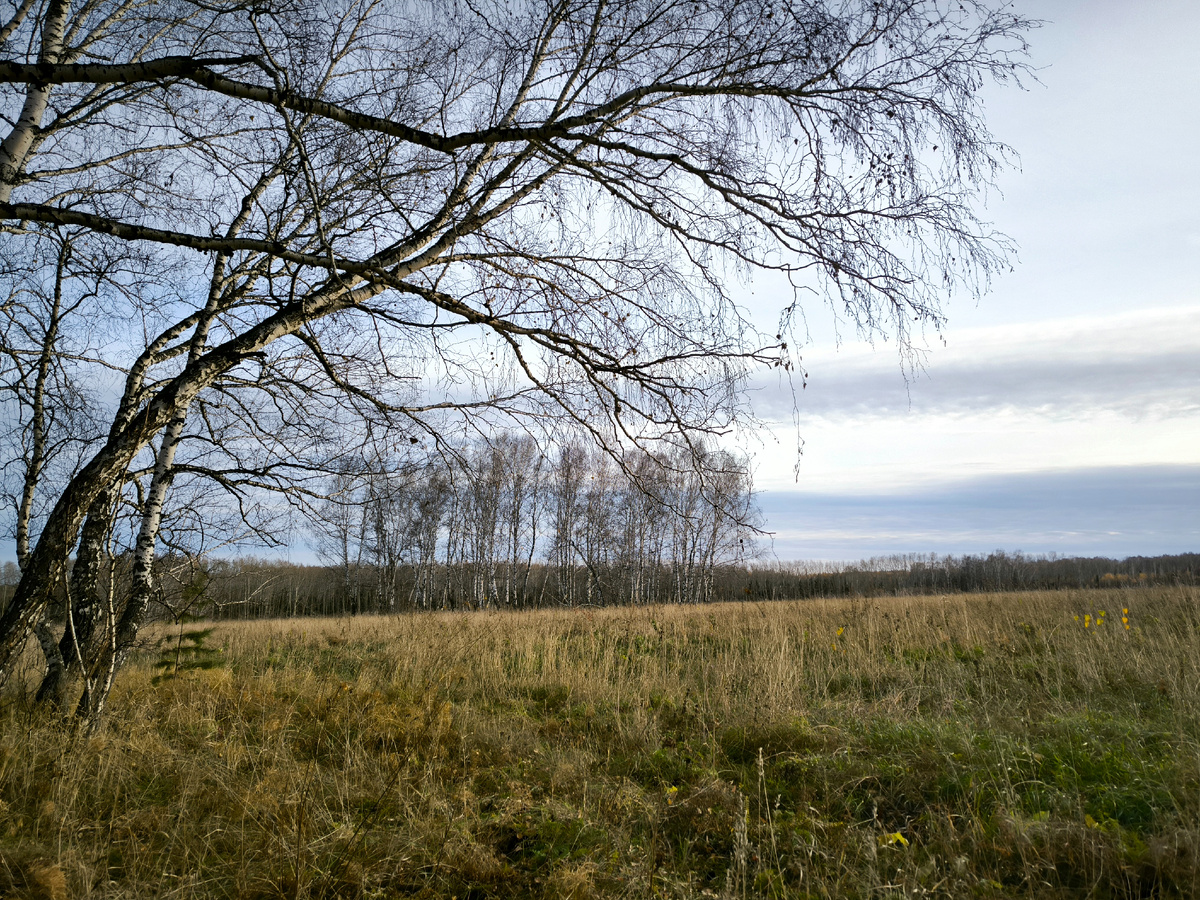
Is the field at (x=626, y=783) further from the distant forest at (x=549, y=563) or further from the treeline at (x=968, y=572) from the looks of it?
the treeline at (x=968, y=572)

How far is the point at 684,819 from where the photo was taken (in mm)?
3271

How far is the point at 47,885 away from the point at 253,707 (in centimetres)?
304

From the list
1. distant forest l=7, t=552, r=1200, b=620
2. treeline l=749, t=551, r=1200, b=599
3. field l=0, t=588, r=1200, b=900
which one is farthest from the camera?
treeline l=749, t=551, r=1200, b=599

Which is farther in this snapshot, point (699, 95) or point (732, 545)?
point (732, 545)

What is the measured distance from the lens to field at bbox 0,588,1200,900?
8.49 feet

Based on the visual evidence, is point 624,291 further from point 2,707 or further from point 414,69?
point 2,707

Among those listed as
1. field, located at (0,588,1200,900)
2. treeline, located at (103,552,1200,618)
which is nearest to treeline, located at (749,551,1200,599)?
treeline, located at (103,552,1200,618)

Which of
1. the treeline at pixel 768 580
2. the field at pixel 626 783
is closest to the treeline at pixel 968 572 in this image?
the treeline at pixel 768 580

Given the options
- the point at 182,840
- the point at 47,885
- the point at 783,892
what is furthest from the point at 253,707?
the point at 783,892

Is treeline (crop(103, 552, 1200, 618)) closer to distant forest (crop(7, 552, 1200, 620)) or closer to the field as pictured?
distant forest (crop(7, 552, 1200, 620))

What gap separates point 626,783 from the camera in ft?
12.1

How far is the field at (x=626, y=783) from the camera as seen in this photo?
8.49ft

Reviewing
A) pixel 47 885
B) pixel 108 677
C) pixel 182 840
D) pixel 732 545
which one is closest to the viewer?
pixel 47 885

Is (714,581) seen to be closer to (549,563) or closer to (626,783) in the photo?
(549,563)
